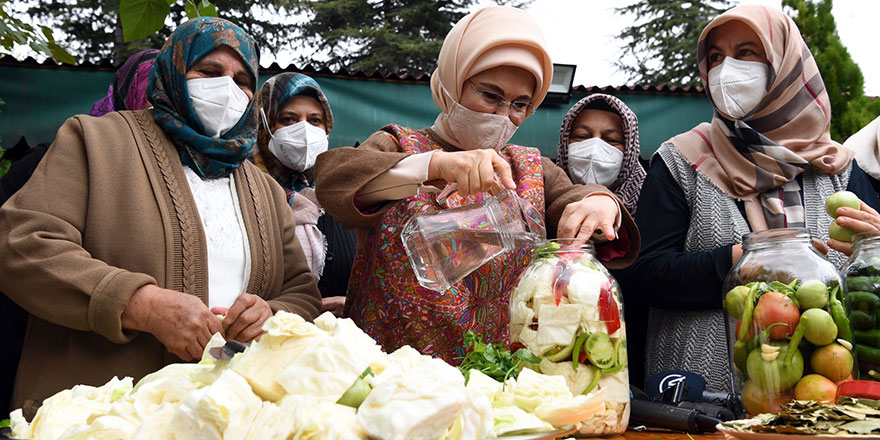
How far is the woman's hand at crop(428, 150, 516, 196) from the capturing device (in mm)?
1551

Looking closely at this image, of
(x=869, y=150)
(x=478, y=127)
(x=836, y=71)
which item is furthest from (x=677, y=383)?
(x=836, y=71)

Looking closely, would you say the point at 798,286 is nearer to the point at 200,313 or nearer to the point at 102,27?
the point at 200,313

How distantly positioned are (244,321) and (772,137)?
194cm

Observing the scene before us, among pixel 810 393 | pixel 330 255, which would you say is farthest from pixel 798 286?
pixel 330 255

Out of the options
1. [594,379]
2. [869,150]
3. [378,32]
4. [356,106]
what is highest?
[378,32]

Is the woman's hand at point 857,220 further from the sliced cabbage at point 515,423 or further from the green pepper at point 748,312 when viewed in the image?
the sliced cabbage at point 515,423

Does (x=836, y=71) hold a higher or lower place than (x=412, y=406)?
higher

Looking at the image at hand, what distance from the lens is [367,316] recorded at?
1921mm

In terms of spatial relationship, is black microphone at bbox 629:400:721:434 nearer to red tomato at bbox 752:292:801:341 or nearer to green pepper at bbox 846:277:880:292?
red tomato at bbox 752:292:801:341

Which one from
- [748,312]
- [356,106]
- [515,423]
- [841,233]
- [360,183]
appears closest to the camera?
[515,423]

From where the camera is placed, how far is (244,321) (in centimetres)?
158

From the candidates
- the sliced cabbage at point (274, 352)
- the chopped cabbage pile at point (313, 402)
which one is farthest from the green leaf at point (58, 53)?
the sliced cabbage at point (274, 352)

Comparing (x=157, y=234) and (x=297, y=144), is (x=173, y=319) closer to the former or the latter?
(x=157, y=234)

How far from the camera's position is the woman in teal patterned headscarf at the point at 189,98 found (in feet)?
6.63
